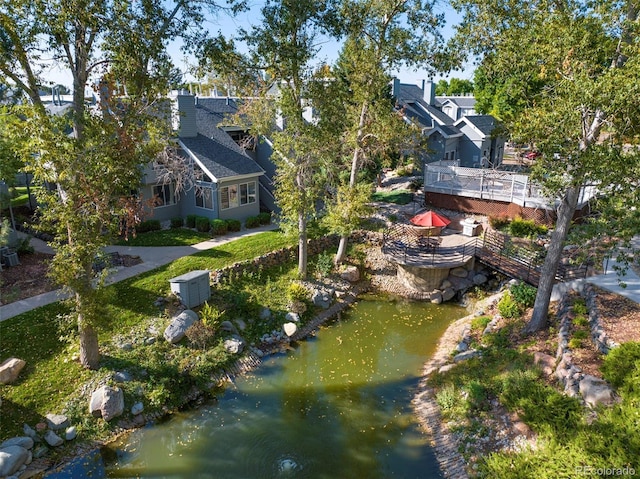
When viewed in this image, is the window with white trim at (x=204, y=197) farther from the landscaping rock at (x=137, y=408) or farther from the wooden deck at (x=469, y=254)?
the landscaping rock at (x=137, y=408)

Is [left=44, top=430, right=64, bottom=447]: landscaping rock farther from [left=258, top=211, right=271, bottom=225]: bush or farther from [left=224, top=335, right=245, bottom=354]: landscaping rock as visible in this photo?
[left=258, top=211, right=271, bottom=225]: bush

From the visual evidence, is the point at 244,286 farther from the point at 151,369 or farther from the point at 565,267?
the point at 565,267

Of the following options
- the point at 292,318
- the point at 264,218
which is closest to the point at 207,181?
the point at 264,218

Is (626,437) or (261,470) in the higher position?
(626,437)

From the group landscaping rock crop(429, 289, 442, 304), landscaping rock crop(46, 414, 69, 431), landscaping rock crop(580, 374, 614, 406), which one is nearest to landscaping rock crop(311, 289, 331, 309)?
landscaping rock crop(429, 289, 442, 304)

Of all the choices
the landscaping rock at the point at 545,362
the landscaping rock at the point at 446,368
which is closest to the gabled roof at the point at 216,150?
the landscaping rock at the point at 446,368

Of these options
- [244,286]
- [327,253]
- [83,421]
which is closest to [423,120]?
[327,253]
